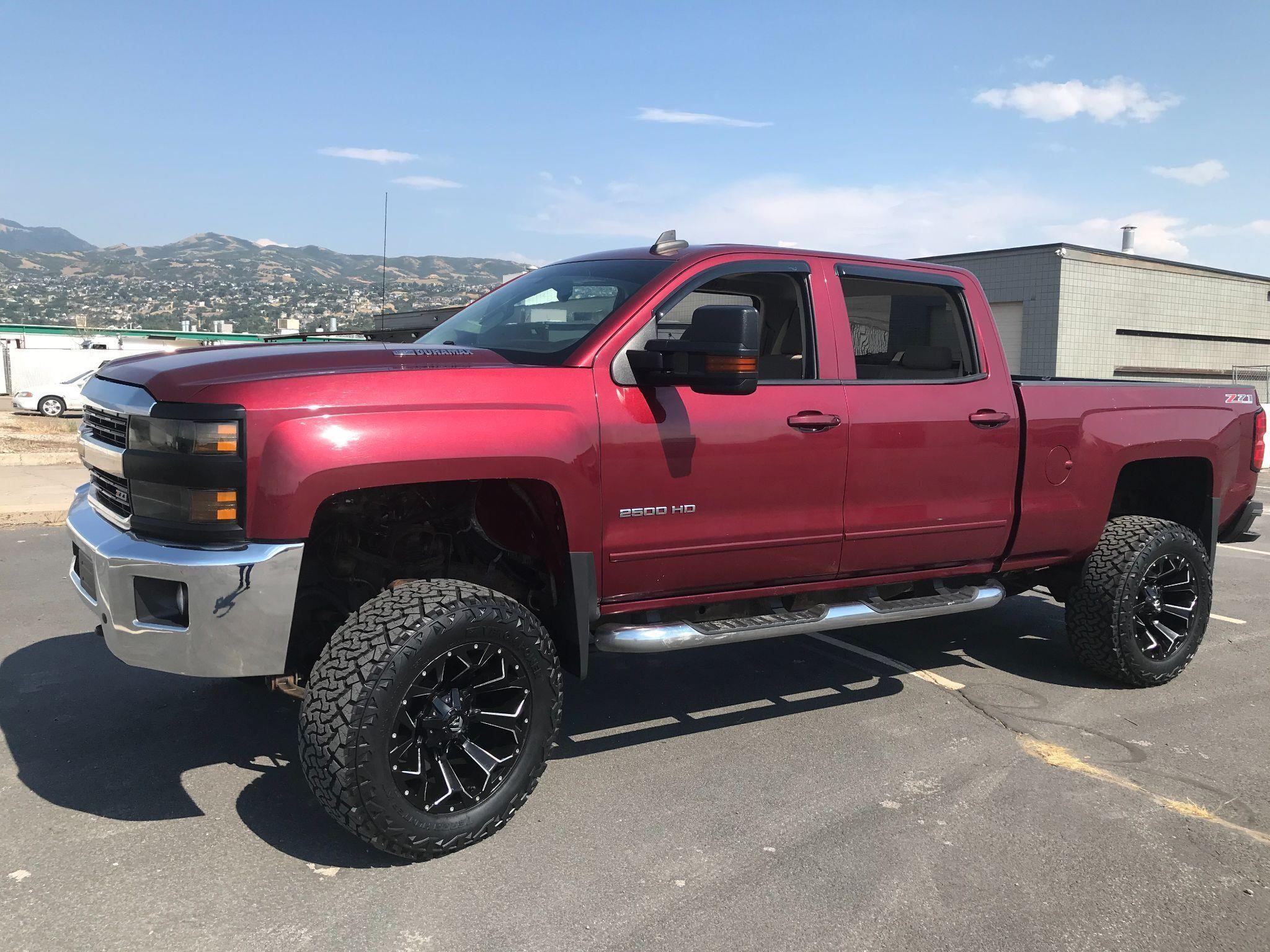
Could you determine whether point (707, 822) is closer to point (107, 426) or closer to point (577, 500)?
point (577, 500)

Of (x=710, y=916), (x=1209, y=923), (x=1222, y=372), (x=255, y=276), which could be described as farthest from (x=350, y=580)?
(x=255, y=276)

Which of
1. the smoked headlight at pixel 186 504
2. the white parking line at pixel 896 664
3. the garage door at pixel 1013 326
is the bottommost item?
the white parking line at pixel 896 664

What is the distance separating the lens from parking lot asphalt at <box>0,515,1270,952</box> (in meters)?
2.89

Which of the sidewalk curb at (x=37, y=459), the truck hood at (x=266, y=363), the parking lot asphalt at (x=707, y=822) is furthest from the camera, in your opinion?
the sidewalk curb at (x=37, y=459)

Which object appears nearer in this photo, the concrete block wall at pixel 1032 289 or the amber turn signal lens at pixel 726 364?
the amber turn signal lens at pixel 726 364

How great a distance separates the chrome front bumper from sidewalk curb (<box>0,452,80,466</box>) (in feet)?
38.3

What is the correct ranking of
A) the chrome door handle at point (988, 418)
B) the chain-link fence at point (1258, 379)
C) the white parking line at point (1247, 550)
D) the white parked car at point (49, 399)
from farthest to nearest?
1. the white parked car at point (49, 399)
2. the chain-link fence at point (1258, 379)
3. the white parking line at point (1247, 550)
4. the chrome door handle at point (988, 418)

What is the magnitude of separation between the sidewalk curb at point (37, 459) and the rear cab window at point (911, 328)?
11.9 meters

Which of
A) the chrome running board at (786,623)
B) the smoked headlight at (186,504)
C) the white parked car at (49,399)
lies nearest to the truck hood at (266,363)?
the smoked headlight at (186,504)

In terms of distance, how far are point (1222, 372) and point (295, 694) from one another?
105ft

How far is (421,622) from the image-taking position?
10.4 ft

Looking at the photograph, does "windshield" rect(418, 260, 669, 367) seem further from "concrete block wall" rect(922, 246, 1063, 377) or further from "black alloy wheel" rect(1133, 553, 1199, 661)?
"concrete block wall" rect(922, 246, 1063, 377)

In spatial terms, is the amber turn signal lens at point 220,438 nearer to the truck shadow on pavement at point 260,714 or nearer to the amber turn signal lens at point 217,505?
the amber turn signal lens at point 217,505

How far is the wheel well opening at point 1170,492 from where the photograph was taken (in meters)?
5.52
